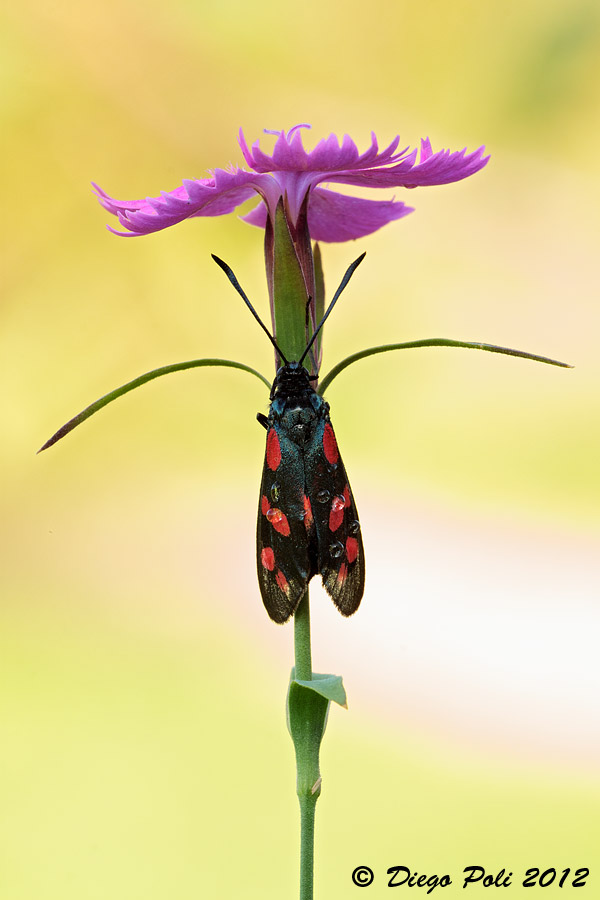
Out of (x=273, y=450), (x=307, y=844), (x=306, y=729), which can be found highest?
(x=273, y=450)

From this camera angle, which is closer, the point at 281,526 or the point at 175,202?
the point at 175,202

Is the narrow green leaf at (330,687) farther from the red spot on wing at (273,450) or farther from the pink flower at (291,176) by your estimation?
the pink flower at (291,176)

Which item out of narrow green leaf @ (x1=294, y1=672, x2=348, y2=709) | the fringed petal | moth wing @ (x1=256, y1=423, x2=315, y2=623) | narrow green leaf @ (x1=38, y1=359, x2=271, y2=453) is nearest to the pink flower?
the fringed petal

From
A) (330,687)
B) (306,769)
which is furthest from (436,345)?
(306,769)

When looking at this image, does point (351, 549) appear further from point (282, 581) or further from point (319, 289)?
point (319, 289)

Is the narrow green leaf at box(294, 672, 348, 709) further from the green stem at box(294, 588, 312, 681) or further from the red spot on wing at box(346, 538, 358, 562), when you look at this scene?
the red spot on wing at box(346, 538, 358, 562)

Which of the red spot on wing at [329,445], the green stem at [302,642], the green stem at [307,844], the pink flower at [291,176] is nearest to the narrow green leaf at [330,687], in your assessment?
the green stem at [302,642]
